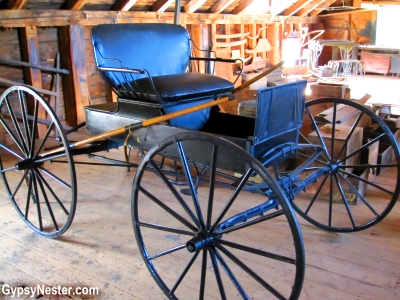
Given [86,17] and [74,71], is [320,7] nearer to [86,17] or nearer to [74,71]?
[86,17]

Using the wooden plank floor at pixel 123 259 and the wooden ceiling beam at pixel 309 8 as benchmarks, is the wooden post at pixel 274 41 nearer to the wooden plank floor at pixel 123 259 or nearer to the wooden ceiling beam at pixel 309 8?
the wooden ceiling beam at pixel 309 8

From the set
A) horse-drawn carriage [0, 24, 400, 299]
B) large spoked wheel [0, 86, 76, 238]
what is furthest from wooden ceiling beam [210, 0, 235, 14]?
large spoked wheel [0, 86, 76, 238]

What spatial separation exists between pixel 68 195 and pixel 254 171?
77.4 inches

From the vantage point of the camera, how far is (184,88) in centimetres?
229

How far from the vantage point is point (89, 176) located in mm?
3654

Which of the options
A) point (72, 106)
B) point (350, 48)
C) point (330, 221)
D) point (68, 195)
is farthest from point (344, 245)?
point (350, 48)

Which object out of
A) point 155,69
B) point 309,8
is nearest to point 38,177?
point 155,69

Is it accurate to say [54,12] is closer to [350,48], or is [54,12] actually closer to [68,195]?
[68,195]

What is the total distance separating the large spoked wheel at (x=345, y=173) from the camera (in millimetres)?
2432

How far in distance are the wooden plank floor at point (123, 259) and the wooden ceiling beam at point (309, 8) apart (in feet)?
24.6

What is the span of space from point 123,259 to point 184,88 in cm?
97

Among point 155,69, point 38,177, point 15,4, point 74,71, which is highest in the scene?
point 15,4

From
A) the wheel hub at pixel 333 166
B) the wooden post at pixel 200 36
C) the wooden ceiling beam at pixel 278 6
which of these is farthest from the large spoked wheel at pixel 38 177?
the wooden ceiling beam at pixel 278 6

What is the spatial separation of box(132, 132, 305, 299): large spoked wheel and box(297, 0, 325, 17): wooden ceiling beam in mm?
7467
